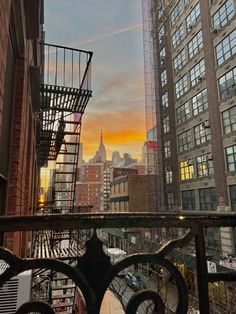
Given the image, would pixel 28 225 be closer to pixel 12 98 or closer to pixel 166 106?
pixel 12 98

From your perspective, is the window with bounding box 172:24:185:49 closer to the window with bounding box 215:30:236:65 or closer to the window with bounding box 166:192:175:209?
the window with bounding box 215:30:236:65

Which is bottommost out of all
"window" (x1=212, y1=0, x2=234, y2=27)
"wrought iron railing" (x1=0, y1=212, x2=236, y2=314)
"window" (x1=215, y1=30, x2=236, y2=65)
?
"wrought iron railing" (x1=0, y1=212, x2=236, y2=314)

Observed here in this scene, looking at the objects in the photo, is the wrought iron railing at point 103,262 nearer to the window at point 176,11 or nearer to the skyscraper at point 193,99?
the skyscraper at point 193,99

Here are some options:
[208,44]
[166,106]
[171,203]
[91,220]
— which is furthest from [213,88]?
[91,220]

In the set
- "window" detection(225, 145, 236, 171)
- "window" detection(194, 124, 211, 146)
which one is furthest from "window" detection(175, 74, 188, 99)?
"window" detection(225, 145, 236, 171)

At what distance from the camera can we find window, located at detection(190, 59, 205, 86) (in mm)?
25719

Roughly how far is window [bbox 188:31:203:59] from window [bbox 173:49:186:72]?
4.21ft

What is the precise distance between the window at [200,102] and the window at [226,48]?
3306mm

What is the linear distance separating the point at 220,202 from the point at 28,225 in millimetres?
22858

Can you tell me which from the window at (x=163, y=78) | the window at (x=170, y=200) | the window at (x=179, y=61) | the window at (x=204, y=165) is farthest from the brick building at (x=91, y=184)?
the window at (x=204, y=165)

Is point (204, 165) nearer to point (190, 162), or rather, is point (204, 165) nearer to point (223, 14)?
point (190, 162)

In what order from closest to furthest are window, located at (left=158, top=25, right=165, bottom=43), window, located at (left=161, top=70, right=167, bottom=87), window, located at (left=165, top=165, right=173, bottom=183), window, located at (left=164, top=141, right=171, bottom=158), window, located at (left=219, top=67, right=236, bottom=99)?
window, located at (left=219, top=67, right=236, bottom=99), window, located at (left=165, top=165, right=173, bottom=183), window, located at (left=164, top=141, right=171, bottom=158), window, located at (left=161, top=70, right=167, bottom=87), window, located at (left=158, top=25, right=165, bottom=43)

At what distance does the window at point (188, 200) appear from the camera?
26706mm

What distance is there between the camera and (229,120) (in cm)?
2177
